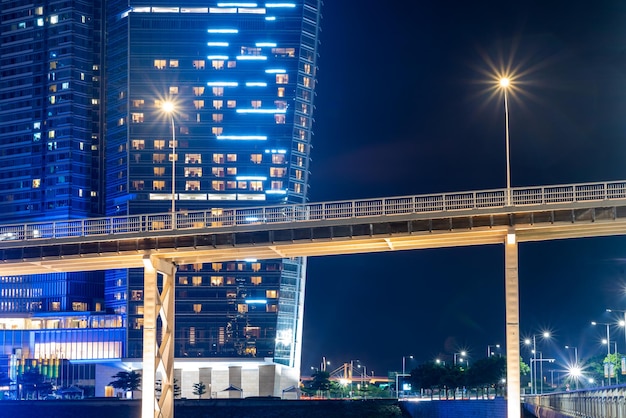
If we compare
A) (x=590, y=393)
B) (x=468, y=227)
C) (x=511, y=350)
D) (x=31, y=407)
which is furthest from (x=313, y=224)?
(x=31, y=407)

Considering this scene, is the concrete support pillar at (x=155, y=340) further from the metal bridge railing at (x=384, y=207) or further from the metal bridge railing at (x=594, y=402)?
the metal bridge railing at (x=594, y=402)

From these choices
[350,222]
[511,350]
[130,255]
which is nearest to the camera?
[511,350]

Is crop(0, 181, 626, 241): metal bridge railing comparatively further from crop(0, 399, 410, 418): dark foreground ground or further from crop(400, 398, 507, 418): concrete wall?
crop(0, 399, 410, 418): dark foreground ground

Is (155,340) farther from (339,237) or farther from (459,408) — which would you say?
(459,408)

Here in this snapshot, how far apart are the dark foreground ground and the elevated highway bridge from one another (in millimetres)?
69317

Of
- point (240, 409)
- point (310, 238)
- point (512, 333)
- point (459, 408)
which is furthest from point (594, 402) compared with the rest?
point (240, 409)

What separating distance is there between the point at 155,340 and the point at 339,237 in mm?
A: 18378

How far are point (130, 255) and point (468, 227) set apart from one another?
100 feet

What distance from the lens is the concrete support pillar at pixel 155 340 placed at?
100938 mm

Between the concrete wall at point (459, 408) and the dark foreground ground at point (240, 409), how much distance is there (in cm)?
385

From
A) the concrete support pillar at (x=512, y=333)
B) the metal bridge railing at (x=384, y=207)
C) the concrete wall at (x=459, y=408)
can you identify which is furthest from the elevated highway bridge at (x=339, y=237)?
the concrete wall at (x=459, y=408)

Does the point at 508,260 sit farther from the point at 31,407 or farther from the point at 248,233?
the point at 31,407

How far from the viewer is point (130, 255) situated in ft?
343

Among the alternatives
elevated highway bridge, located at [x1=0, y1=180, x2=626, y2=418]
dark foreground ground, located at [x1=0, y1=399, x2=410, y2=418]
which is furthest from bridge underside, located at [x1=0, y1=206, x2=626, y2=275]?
dark foreground ground, located at [x1=0, y1=399, x2=410, y2=418]
